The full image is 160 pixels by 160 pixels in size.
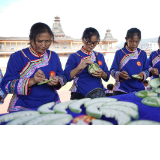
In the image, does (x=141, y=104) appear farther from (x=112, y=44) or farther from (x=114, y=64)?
(x=112, y=44)

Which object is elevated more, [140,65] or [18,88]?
[140,65]

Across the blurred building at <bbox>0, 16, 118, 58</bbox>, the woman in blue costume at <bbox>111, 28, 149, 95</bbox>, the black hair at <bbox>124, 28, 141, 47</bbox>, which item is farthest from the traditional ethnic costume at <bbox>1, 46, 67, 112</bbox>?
the blurred building at <bbox>0, 16, 118, 58</bbox>

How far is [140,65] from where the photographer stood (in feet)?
8.15

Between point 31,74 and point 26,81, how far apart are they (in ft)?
0.53

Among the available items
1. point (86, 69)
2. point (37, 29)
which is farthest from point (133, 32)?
point (37, 29)

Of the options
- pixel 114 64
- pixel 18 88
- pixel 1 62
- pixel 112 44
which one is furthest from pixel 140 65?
pixel 112 44

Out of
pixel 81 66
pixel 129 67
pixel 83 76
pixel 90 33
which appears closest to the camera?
pixel 81 66

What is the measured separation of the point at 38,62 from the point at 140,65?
1509 millimetres

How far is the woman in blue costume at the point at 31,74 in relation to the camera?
65.7 inches

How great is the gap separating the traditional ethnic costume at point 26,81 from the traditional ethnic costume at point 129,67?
0.99 metres

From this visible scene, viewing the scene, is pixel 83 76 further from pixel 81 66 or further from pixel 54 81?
pixel 54 81

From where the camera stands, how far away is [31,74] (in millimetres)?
1770

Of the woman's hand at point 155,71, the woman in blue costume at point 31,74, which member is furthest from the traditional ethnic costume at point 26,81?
the woman's hand at point 155,71

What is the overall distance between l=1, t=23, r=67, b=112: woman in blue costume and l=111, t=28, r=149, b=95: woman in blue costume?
1.01 metres
